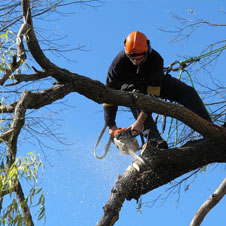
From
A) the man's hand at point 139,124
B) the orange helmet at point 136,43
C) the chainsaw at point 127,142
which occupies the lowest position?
the chainsaw at point 127,142

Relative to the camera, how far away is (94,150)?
6.06 m

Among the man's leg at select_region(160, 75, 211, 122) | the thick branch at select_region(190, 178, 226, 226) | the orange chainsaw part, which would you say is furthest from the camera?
the thick branch at select_region(190, 178, 226, 226)

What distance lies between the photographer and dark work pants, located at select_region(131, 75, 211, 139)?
18.8 feet

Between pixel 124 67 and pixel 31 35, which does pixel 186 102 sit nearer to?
pixel 124 67

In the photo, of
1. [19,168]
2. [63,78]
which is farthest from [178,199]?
[19,168]

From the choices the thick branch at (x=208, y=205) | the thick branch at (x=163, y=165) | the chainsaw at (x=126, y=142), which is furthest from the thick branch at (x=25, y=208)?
the thick branch at (x=208, y=205)

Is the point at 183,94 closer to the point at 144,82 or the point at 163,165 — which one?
the point at 144,82

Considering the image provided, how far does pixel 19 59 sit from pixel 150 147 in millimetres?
1956

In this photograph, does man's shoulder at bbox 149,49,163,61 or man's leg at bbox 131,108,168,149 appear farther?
man's leg at bbox 131,108,168,149

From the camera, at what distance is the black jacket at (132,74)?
5.45 meters

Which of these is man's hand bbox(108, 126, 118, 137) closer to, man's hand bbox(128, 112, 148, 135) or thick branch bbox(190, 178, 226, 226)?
man's hand bbox(128, 112, 148, 135)

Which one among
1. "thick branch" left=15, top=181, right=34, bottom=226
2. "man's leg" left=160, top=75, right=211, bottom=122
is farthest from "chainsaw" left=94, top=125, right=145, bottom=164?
"thick branch" left=15, top=181, right=34, bottom=226

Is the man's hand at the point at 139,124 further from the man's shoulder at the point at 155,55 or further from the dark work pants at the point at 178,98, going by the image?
the man's shoulder at the point at 155,55

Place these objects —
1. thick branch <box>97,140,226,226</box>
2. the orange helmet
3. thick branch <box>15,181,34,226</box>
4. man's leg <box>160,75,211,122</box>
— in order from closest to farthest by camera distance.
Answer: thick branch <box>15,181,34,226</box>
thick branch <box>97,140,226,226</box>
the orange helmet
man's leg <box>160,75,211,122</box>
